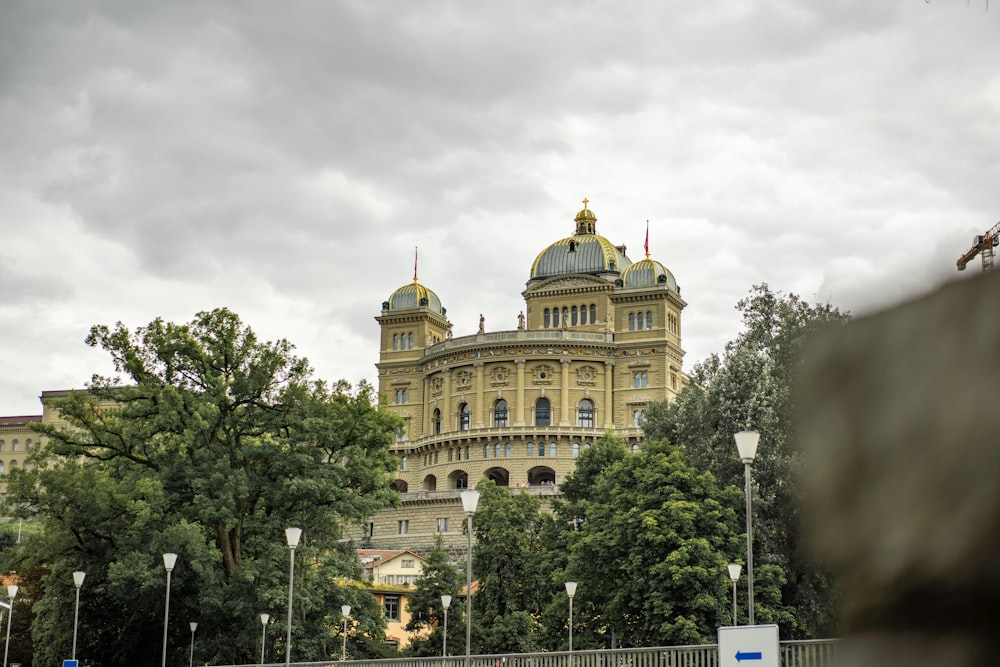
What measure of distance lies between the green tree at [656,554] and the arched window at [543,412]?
A: 6119 centimetres

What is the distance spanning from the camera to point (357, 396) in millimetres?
46000

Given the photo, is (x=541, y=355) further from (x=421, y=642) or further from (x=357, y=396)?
(x=357, y=396)

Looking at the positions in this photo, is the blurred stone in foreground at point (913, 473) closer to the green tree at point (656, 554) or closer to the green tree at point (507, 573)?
the green tree at point (656, 554)

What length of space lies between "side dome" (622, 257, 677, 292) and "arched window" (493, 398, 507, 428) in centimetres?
1574

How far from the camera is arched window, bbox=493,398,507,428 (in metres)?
112

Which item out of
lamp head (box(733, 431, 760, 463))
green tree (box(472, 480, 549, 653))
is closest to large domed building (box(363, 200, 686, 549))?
green tree (box(472, 480, 549, 653))

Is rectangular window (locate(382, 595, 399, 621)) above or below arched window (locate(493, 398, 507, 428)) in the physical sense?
→ below

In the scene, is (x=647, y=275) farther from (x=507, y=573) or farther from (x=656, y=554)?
(x=656, y=554)

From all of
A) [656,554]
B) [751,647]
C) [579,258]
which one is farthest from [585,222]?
[751,647]

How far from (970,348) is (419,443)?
116333 mm

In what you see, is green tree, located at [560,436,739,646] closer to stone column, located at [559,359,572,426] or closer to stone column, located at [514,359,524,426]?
stone column, located at [559,359,572,426]

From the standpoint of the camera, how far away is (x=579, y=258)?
122000 millimetres

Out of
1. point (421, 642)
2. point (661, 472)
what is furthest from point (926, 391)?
point (421, 642)

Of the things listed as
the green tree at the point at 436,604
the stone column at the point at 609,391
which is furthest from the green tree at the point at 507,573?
the stone column at the point at 609,391
